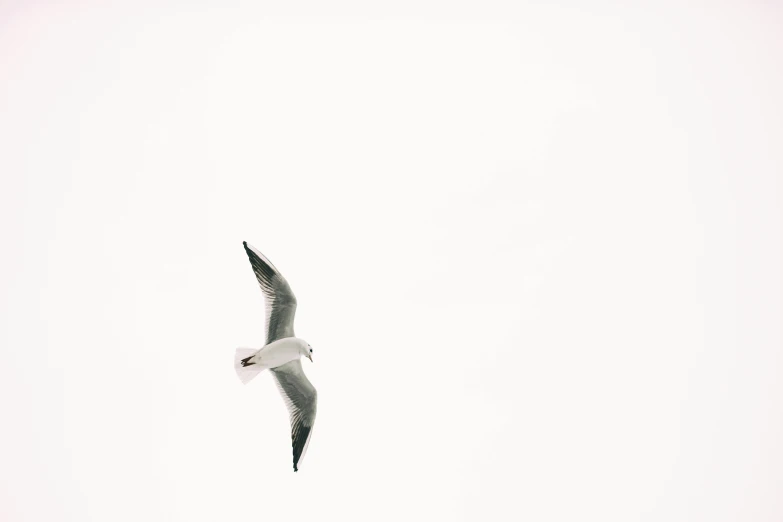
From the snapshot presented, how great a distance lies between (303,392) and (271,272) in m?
2.43

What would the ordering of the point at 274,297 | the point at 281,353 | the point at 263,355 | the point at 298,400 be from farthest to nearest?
the point at 298,400 < the point at 274,297 < the point at 281,353 < the point at 263,355

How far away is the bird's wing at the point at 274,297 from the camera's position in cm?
912

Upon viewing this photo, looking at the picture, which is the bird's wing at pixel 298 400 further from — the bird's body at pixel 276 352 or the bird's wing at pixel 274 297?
the bird's wing at pixel 274 297

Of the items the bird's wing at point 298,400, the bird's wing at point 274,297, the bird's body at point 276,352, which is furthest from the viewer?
the bird's wing at point 298,400

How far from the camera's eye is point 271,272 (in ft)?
30.0

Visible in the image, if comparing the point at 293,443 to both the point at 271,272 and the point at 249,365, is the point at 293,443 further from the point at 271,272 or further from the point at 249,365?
the point at 271,272

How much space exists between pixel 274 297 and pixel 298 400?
2139 mm

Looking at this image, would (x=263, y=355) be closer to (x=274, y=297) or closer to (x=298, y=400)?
(x=274, y=297)

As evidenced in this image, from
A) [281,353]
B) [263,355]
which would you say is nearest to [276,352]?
[281,353]

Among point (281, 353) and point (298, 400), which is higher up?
point (281, 353)

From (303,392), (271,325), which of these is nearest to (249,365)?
(271,325)

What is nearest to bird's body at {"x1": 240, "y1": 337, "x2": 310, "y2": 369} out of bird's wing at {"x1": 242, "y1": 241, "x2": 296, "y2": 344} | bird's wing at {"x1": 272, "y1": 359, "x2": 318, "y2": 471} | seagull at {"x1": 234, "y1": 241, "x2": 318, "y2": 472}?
seagull at {"x1": 234, "y1": 241, "x2": 318, "y2": 472}

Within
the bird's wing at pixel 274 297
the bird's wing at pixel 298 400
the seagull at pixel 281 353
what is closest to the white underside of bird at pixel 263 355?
the seagull at pixel 281 353

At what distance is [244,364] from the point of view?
9.01 m
